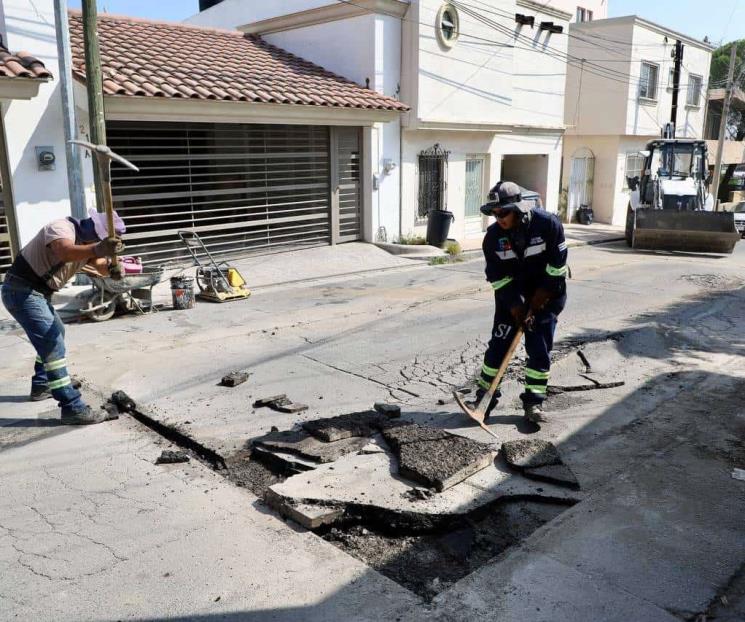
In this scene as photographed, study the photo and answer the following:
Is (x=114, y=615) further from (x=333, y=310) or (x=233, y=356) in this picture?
(x=333, y=310)

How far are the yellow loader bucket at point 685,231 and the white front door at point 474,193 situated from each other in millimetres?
4233

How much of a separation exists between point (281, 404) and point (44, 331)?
1.89 metres

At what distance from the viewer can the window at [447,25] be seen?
15.0 meters

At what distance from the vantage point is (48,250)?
506cm

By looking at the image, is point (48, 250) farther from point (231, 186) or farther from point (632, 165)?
point (632, 165)

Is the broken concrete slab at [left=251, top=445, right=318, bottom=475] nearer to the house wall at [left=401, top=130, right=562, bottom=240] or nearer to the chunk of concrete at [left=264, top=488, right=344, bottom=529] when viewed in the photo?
the chunk of concrete at [left=264, top=488, right=344, bottom=529]

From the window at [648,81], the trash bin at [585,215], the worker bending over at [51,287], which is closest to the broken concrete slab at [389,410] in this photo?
the worker bending over at [51,287]

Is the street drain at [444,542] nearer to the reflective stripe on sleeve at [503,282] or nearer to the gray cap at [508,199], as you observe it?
the reflective stripe on sleeve at [503,282]

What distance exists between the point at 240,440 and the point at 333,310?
15.0ft

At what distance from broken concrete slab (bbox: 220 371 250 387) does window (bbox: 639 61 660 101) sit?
A: 69.5ft

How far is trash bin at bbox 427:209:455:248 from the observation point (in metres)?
15.1

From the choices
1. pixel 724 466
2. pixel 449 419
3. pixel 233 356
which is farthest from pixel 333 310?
pixel 724 466

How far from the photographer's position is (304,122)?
12.7 metres

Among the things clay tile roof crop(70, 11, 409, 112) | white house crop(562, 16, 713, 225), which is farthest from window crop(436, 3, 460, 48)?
white house crop(562, 16, 713, 225)
